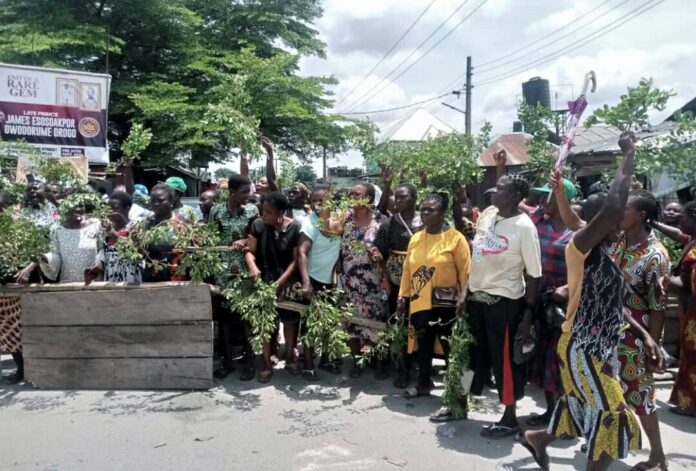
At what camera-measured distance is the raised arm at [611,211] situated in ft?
8.23

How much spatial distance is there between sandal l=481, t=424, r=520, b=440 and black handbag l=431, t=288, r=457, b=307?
37.7 inches

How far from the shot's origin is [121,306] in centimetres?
453

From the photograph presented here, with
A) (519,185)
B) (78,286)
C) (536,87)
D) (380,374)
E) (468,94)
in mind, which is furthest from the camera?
(536,87)

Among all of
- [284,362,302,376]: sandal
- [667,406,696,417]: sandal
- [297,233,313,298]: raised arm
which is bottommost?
[667,406,696,417]: sandal

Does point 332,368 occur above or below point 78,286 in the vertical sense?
below

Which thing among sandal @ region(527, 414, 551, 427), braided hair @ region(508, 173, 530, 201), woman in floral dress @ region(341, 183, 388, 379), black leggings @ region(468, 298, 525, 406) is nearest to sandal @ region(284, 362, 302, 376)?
woman in floral dress @ region(341, 183, 388, 379)

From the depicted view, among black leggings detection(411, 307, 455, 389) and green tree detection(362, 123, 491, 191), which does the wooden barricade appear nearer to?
black leggings detection(411, 307, 455, 389)

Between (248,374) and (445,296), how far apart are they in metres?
Answer: 2.04

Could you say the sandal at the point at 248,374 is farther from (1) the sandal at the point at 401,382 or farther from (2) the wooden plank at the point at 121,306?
(1) the sandal at the point at 401,382

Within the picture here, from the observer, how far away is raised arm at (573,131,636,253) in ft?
8.23

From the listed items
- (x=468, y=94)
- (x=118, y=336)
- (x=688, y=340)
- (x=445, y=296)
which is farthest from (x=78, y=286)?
(x=468, y=94)

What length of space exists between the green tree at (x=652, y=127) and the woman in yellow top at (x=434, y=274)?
1.28m

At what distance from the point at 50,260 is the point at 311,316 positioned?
2.48m

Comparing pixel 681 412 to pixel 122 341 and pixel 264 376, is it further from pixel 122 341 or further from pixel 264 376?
pixel 122 341
